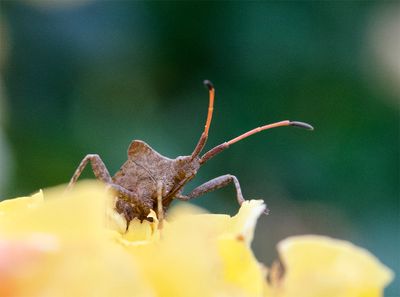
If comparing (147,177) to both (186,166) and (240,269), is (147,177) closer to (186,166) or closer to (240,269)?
(186,166)

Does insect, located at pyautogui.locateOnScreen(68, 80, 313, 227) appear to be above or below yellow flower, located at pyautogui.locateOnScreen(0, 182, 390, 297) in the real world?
below

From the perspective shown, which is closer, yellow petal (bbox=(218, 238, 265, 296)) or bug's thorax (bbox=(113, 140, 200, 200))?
yellow petal (bbox=(218, 238, 265, 296))

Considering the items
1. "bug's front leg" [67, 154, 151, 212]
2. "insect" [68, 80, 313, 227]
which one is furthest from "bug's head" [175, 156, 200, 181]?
"bug's front leg" [67, 154, 151, 212]

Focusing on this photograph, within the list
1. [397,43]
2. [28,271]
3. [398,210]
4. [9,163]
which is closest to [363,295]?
[28,271]

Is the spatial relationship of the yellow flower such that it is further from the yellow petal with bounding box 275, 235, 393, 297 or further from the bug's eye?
the bug's eye

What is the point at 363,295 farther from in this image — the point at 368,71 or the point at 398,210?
the point at 368,71

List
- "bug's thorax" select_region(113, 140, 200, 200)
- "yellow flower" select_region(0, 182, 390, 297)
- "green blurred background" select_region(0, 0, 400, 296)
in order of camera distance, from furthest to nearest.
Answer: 1. "green blurred background" select_region(0, 0, 400, 296)
2. "bug's thorax" select_region(113, 140, 200, 200)
3. "yellow flower" select_region(0, 182, 390, 297)

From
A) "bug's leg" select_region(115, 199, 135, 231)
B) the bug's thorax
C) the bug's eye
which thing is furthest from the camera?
the bug's eye

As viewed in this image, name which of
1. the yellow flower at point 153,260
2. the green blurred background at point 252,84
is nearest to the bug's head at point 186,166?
the yellow flower at point 153,260
